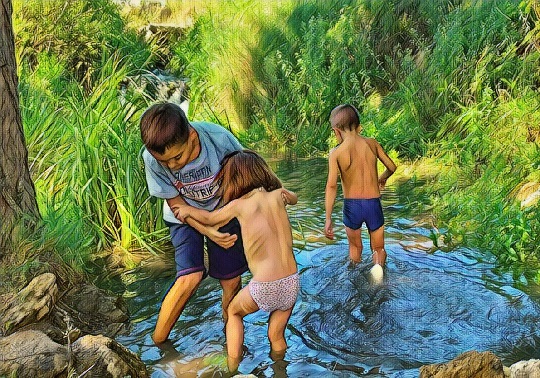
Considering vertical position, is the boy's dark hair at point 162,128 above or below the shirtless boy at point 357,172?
above

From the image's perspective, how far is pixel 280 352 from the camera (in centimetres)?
385

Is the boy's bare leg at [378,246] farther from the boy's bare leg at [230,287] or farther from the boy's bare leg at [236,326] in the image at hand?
the boy's bare leg at [236,326]

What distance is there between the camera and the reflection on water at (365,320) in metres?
3.79

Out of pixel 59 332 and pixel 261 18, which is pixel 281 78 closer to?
pixel 261 18

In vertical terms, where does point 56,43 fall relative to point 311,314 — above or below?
above

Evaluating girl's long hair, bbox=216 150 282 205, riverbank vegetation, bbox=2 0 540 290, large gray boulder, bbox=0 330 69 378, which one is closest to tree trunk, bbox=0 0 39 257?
riverbank vegetation, bbox=2 0 540 290

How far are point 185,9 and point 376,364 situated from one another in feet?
41.0

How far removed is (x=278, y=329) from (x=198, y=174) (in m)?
0.96

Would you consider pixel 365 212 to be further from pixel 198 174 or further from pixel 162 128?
pixel 162 128

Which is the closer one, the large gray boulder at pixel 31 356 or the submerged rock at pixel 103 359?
the large gray boulder at pixel 31 356

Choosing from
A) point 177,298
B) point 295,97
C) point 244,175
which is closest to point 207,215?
point 244,175

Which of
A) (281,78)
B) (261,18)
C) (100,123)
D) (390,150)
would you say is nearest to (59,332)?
(100,123)

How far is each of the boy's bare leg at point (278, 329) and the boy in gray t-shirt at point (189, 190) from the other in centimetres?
46

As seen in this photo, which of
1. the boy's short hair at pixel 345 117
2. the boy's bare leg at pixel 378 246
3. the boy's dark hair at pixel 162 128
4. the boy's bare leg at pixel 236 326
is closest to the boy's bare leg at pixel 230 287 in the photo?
the boy's bare leg at pixel 236 326
